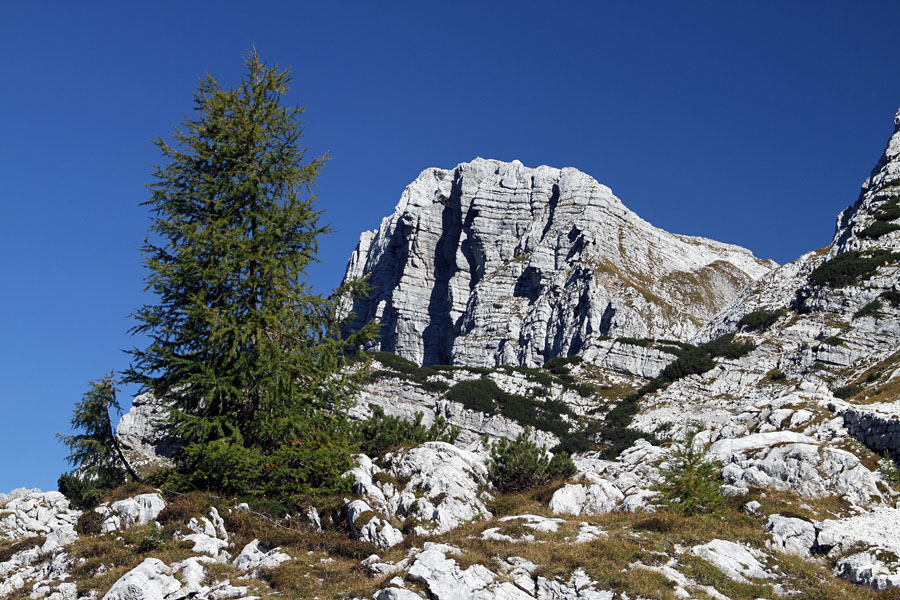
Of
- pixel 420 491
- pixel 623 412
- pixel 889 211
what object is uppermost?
pixel 889 211

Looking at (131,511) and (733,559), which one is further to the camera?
(131,511)

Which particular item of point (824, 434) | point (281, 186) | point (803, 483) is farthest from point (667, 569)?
point (824, 434)

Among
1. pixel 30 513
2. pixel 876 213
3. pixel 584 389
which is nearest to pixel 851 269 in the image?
pixel 876 213

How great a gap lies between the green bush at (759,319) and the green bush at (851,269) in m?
5.44

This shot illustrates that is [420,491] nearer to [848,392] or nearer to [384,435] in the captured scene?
[384,435]

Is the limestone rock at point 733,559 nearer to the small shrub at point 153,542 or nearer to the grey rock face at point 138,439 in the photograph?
the small shrub at point 153,542

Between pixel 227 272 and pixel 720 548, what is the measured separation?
40.2 feet

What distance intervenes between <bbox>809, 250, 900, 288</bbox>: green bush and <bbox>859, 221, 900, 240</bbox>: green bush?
10.2 feet

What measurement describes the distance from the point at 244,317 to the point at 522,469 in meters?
8.98

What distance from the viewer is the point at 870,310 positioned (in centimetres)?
7088

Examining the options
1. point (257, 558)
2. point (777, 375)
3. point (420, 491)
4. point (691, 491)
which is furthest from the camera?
point (777, 375)

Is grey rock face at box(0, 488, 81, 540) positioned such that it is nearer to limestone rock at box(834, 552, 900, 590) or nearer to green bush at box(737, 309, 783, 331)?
limestone rock at box(834, 552, 900, 590)

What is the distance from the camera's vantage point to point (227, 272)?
17.0m

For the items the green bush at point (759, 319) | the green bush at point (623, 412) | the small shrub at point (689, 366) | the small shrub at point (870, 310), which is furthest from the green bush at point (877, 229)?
the green bush at point (623, 412)
